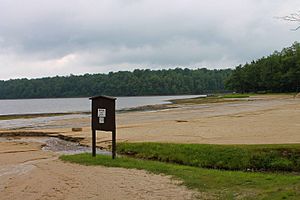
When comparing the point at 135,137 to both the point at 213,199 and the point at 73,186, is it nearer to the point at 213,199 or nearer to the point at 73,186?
the point at 73,186

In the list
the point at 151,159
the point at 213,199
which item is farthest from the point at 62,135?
the point at 213,199

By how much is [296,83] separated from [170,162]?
92459mm

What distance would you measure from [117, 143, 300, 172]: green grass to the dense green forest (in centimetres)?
8690

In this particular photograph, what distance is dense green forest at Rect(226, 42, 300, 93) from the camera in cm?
10281

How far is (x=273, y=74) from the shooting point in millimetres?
107625

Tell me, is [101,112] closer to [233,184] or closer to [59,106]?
[233,184]

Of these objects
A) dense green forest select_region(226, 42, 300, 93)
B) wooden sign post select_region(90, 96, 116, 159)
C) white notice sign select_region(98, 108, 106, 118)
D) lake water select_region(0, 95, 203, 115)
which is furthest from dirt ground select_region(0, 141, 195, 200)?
dense green forest select_region(226, 42, 300, 93)

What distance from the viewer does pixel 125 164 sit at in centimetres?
1491

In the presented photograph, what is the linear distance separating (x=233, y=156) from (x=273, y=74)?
96338 millimetres

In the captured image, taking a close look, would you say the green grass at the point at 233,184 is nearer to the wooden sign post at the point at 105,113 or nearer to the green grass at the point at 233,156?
the wooden sign post at the point at 105,113

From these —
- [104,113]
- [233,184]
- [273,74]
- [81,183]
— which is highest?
[273,74]

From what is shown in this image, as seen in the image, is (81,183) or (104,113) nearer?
(81,183)

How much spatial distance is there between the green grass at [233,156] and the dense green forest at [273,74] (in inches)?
3421

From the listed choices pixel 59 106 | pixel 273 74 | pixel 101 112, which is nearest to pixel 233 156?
pixel 101 112
